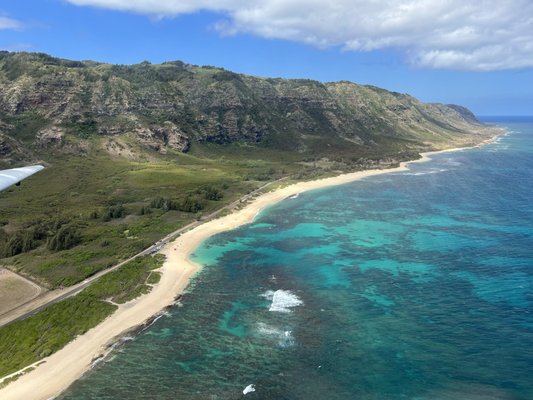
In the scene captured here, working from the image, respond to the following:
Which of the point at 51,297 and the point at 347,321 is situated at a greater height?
the point at 347,321

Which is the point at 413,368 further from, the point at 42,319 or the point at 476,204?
the point at 476,204

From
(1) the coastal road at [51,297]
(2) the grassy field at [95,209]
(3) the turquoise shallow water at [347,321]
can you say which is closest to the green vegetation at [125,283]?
(1) the coastal road at [51,297]

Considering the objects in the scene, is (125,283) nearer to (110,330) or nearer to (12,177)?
(110,330)

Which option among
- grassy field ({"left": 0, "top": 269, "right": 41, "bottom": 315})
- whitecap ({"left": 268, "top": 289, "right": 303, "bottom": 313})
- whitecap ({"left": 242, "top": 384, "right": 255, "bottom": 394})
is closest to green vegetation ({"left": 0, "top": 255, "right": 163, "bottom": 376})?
grassy field ({"left": 0, "top": 269, "right": 41, "bottom": 315})

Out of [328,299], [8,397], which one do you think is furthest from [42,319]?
[328,299]

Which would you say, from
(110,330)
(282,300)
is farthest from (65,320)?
(282,300)

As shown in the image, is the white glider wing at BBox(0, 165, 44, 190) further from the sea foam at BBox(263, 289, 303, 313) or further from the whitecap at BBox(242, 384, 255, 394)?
the sea foam at BBox(263, 289, 303, 313)
